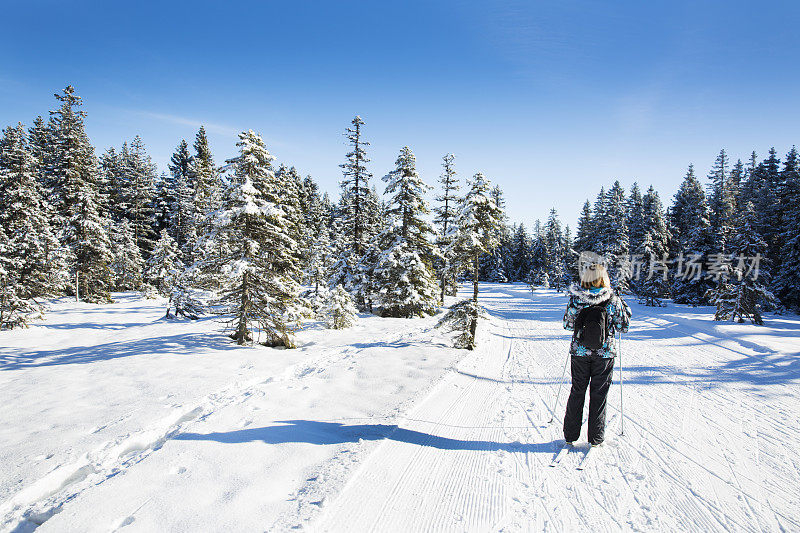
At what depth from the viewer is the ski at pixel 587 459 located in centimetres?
414

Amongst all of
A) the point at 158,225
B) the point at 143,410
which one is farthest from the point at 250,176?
the point at 158,225

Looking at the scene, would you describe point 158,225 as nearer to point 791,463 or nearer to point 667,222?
point 791,463

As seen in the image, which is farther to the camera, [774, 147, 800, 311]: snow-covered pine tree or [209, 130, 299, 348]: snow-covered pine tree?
[774, 147, 800, 311]: snow-covered pine tree

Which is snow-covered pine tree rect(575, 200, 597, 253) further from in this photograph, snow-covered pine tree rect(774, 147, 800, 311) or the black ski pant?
the black ski pant

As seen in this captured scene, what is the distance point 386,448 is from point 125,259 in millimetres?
42217

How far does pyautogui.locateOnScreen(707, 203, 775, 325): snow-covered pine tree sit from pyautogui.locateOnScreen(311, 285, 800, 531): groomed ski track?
72.5 ft

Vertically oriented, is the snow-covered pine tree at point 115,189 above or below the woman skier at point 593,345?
above

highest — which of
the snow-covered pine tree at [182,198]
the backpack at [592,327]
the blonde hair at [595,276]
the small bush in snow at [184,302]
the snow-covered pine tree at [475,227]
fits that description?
the snow-covered pine tree at [182,198]

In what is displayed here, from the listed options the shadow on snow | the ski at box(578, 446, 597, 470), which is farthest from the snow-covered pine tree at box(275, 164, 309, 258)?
the ski at box(578, 446, 597, 470)

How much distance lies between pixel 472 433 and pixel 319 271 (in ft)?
99.3

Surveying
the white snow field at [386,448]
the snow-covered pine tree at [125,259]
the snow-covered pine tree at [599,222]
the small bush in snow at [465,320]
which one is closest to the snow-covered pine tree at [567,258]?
the snow-covered pine tree at [599,222]

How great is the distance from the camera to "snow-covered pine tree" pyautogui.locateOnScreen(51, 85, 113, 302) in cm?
2792

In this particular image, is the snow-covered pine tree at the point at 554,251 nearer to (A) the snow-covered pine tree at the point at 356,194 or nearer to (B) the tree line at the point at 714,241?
(B) the tree line at the point at 714,241

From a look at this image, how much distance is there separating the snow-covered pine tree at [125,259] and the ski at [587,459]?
41658 mm
